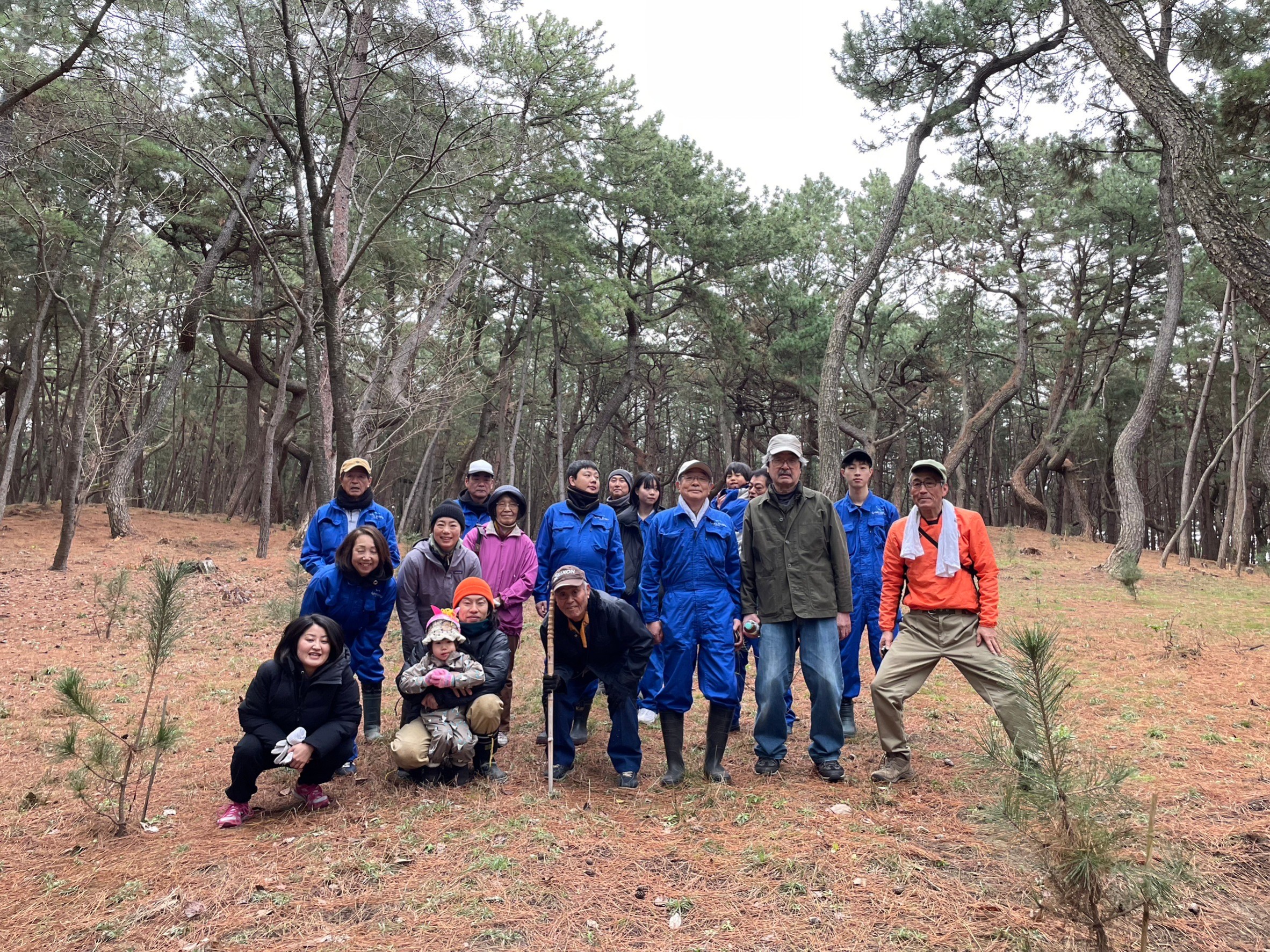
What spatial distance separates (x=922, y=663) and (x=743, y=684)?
137 centimetres

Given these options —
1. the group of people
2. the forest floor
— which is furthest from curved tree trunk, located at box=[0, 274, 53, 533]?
the group of people

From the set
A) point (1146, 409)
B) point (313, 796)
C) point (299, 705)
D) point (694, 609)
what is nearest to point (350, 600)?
point (299, 705)

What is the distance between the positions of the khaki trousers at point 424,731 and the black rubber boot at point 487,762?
0.09 meters

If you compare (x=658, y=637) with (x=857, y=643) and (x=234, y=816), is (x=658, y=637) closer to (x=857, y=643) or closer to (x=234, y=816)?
(x=857, y=643)

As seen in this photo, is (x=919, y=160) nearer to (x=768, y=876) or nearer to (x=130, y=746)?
(x=768, y=876)

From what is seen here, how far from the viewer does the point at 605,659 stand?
434cm

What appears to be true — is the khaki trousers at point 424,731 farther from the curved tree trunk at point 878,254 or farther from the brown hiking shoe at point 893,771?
the curved tree trunk at point 878,254

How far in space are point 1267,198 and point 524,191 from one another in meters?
14.4

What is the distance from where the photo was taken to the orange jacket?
13.2 ft

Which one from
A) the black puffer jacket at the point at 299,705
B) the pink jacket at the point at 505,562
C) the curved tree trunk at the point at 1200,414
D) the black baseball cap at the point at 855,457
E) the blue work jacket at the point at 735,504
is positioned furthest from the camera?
the curved tree trunk at the point at 1200,414

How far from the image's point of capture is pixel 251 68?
230 inches

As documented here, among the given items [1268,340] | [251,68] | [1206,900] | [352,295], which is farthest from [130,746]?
[1268,340]

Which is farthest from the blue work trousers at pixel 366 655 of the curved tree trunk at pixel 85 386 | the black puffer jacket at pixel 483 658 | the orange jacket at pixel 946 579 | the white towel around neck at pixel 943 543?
the curved tree trunk at pixel 85 386

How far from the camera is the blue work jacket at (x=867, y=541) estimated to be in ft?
17.7
